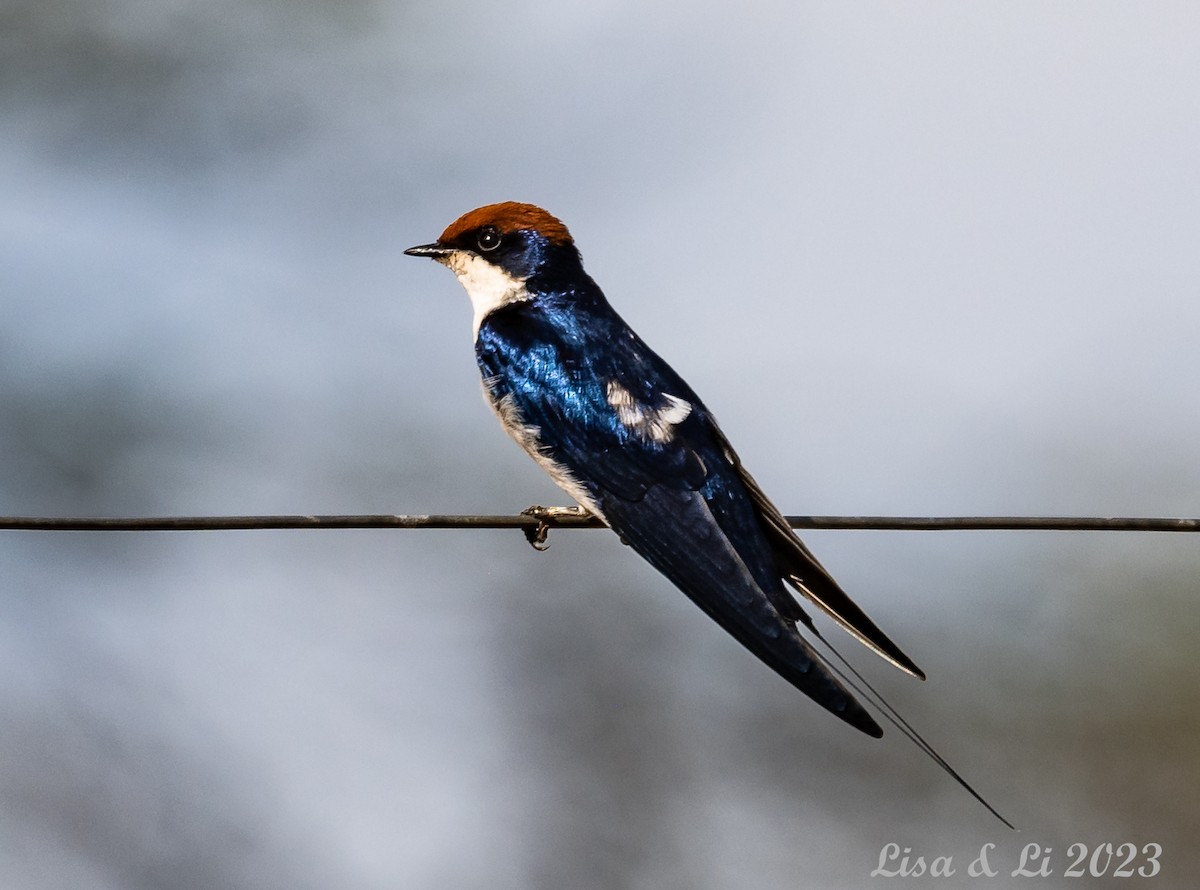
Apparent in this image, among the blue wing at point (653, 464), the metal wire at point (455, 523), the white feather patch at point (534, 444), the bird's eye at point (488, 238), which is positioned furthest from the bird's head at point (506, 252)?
the metal wire at point (455, 523)

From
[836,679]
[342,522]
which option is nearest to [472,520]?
[342,522]

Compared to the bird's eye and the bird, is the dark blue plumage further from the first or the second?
the bird's eye

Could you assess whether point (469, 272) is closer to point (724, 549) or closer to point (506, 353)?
point (506, 353)

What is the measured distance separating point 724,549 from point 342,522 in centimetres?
106

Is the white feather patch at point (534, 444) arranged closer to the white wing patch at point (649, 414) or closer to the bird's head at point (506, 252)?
the white wing patch at point (649, 414)

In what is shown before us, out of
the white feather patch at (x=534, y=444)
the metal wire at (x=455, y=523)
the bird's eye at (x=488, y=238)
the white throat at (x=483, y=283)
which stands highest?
the bird's eye at (x=488, y=238)

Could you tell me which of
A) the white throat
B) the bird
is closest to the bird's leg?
the bird

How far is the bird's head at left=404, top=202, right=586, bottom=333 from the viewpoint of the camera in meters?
4.41

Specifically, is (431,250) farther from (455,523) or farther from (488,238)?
(455,523)

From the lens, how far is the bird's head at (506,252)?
441 centimetres

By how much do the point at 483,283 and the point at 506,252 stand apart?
102 millimetres

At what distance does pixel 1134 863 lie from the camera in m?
6.33

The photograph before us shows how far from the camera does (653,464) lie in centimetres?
378

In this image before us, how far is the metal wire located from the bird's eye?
5.72 ft
